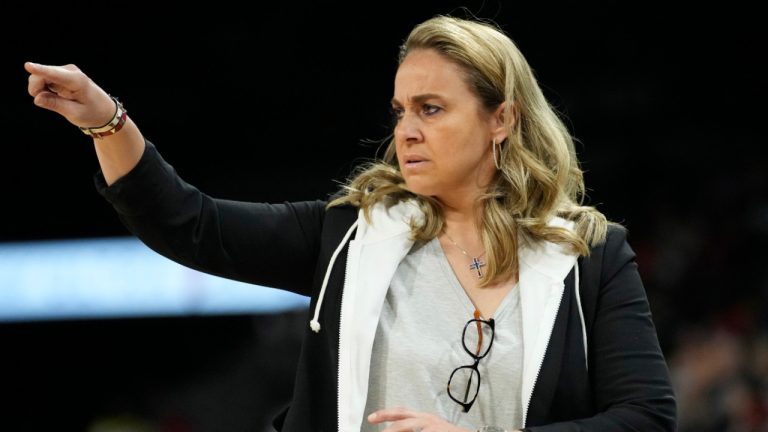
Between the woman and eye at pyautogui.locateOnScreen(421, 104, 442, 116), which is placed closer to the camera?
the woman

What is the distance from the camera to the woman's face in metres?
1.89

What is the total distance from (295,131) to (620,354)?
175 inches

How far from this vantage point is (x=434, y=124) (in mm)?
1891

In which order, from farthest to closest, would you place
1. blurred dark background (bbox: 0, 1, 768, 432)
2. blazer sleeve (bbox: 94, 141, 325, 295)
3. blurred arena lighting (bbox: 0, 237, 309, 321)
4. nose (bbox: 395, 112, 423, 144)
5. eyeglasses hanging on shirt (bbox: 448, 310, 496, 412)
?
blurred arena lighting (bbox: 0, 237, 309, 321), blurred dark background (bbox: 0, 1, 768, 432), nose (bbox: 395, 112, 423, 144), eyeglasses hanging on shirt (bbox: 448, 310, 496, 412), blazer sleeve (bbox: 94, 141, 325, 295)

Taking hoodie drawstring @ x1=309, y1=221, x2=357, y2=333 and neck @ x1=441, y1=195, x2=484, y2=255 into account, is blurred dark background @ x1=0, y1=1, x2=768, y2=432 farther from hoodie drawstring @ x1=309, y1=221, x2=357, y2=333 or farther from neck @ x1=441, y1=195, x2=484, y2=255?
hoodie drawstring @ x1=309, y1=221, x2=357, y2=333

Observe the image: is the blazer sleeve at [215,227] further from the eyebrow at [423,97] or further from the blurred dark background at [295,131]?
the blurred dark background at [295,131]

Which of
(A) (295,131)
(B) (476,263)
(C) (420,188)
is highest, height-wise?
(C) (420,188)

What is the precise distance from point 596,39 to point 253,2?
184 centimetres

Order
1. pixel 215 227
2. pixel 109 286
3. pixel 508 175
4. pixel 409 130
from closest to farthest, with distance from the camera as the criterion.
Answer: pixel 215 227 < pixel 409 130 < pixel 508 175 < pixel 109 286

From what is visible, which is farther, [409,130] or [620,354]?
[409,130]

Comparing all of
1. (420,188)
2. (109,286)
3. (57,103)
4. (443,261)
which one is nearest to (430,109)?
(420,188)

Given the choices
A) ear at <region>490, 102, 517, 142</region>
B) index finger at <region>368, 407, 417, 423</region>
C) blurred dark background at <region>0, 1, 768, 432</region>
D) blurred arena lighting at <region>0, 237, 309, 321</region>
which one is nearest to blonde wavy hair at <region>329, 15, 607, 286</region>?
ear at <region>490, 102, 517, 142</region>

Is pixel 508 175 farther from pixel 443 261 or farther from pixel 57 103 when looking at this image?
pixel 57 103

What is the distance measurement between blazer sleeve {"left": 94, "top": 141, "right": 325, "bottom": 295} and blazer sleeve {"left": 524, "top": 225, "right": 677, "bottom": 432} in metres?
0.50
